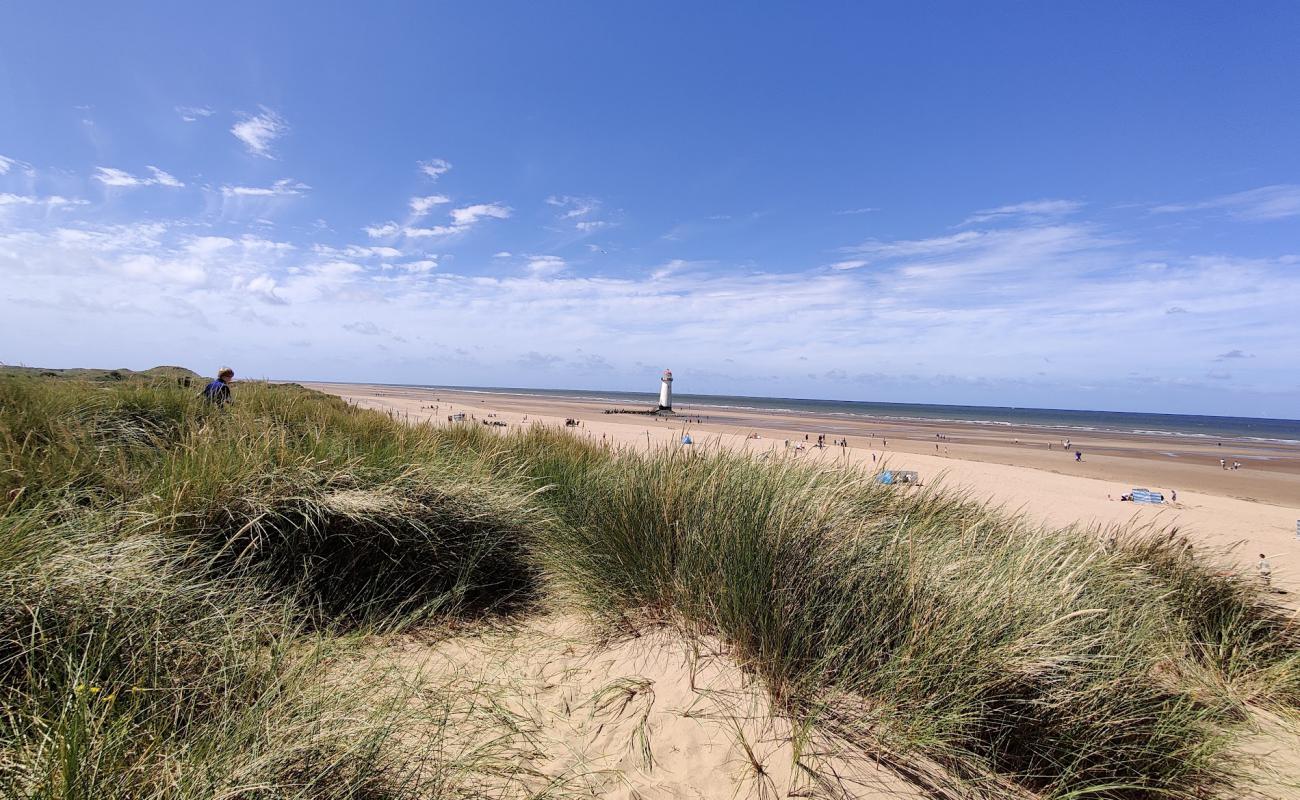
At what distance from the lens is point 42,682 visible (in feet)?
5.66

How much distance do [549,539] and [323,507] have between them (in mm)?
1665

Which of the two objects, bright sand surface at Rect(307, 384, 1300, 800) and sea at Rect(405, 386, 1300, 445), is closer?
bright sand surface at Rect(307, 384, 1300, 800)

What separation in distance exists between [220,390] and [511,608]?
5000 mm

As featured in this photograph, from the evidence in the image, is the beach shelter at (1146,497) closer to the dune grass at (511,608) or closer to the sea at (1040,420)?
the dune grass at (511,608)

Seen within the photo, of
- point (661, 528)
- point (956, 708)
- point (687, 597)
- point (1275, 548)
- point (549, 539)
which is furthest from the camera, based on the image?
point (1275, 548)

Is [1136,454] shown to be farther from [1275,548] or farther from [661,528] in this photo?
[661,528]

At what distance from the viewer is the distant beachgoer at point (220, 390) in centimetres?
595

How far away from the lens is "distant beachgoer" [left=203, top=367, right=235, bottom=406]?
234 inches

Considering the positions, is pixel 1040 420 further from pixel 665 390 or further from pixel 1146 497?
pixel 1146 497

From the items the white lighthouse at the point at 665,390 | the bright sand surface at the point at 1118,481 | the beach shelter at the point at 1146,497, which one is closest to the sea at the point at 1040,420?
the white lighthouse at the point at 665,390

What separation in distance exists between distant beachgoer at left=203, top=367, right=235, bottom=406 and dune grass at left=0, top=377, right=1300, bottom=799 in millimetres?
1174

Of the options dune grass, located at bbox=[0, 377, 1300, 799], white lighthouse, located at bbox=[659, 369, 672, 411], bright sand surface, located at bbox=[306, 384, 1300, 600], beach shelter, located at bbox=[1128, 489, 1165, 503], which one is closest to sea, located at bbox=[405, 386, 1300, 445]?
white lighthouse, located at bbox=[659, 369, 672, 411]

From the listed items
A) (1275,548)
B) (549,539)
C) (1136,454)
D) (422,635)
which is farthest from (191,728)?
(1136,454)

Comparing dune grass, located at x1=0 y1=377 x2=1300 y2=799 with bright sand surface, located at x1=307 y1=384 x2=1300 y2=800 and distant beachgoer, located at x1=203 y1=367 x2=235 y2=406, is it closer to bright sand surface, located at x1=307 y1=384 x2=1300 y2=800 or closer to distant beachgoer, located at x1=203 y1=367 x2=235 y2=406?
bright sand surface, located at x1=307 y1=384 x2=1300 y2=800
